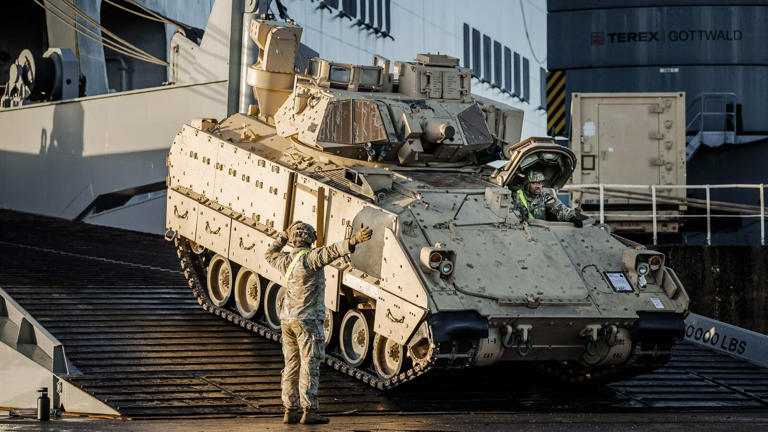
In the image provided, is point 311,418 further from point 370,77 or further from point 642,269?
point 370,77

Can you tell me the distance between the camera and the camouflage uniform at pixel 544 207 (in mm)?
13305

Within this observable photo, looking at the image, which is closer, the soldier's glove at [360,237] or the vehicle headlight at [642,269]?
the soldier's glove at [360,237]

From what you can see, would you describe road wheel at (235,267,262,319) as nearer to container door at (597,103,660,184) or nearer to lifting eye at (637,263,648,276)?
lifting eye at (637,263,648,276)

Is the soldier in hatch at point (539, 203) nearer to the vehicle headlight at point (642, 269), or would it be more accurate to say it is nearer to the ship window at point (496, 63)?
the vehicle headlight at point (642, 269)

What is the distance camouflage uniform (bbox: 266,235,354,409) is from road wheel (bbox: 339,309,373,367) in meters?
1.93

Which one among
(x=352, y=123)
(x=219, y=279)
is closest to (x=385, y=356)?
(x=352, y=123)

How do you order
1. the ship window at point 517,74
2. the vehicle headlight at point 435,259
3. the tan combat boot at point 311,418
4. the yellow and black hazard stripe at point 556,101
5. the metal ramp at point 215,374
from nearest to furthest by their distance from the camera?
the tan combat boot at point 311,418
the vehicle headlight at point 435,259
the metal ramp at point 215,374
the yellow and black hazard stripe at point 556,101
the ship window at point 517,74

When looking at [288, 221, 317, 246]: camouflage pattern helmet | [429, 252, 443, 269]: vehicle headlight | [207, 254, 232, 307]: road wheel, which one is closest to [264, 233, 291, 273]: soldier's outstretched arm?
[288, 221, 317, 246]: camouflage pattern helmet

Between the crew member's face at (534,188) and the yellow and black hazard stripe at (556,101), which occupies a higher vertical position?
the yellow and black hazard stripe at (556,101)

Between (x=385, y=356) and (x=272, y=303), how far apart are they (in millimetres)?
2443

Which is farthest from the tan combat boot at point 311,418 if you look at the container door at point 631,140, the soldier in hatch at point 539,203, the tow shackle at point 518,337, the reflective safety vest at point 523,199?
the container door at point 631,140

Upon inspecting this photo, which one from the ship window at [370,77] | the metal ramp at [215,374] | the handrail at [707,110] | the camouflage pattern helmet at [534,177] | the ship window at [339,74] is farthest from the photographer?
the handrail at [707,110]

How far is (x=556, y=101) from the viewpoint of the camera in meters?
23.5

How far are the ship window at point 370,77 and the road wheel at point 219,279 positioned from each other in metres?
2.84
